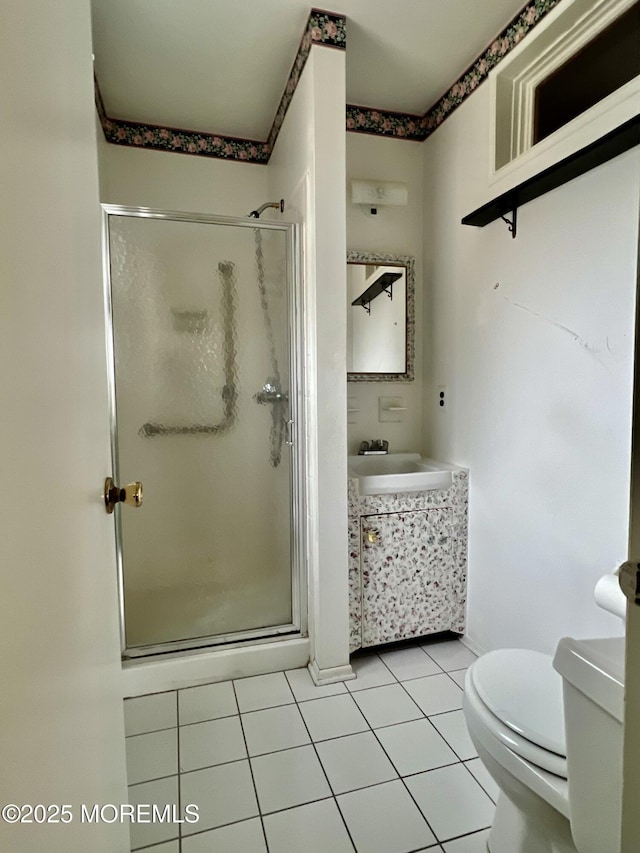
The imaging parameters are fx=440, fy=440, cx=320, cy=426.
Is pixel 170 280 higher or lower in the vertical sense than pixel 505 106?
lower

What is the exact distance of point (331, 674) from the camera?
6.15 feet

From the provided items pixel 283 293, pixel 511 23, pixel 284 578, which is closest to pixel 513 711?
pixel 284 578

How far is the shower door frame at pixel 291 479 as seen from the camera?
187 centimetres

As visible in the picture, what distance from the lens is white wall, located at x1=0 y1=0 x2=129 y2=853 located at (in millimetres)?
451

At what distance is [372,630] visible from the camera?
201 cm

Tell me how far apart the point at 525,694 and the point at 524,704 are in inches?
1.5

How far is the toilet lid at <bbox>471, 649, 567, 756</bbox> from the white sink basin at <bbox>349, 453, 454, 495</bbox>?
32.1 inches

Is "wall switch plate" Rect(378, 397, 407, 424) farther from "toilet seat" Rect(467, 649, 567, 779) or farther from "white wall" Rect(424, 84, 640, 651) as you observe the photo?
"toilet seat" Rect(467, 649, 567, 779)

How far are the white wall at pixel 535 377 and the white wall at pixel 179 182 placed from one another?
3.42 ft

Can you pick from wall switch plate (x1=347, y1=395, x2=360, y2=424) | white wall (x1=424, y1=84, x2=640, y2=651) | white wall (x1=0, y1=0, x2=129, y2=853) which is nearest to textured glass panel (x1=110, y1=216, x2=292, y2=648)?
wall switch plate (x1=347, y1=395, x2=360, y2=424)

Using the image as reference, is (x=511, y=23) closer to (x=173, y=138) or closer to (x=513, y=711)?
(x=173, y=138)

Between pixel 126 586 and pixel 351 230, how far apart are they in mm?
2047

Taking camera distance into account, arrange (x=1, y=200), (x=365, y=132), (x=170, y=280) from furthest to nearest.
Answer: (x=365, y=132), (x=170, y=280), (x=1, y=200)

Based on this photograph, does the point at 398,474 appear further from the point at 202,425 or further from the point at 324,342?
the point at 202,425
